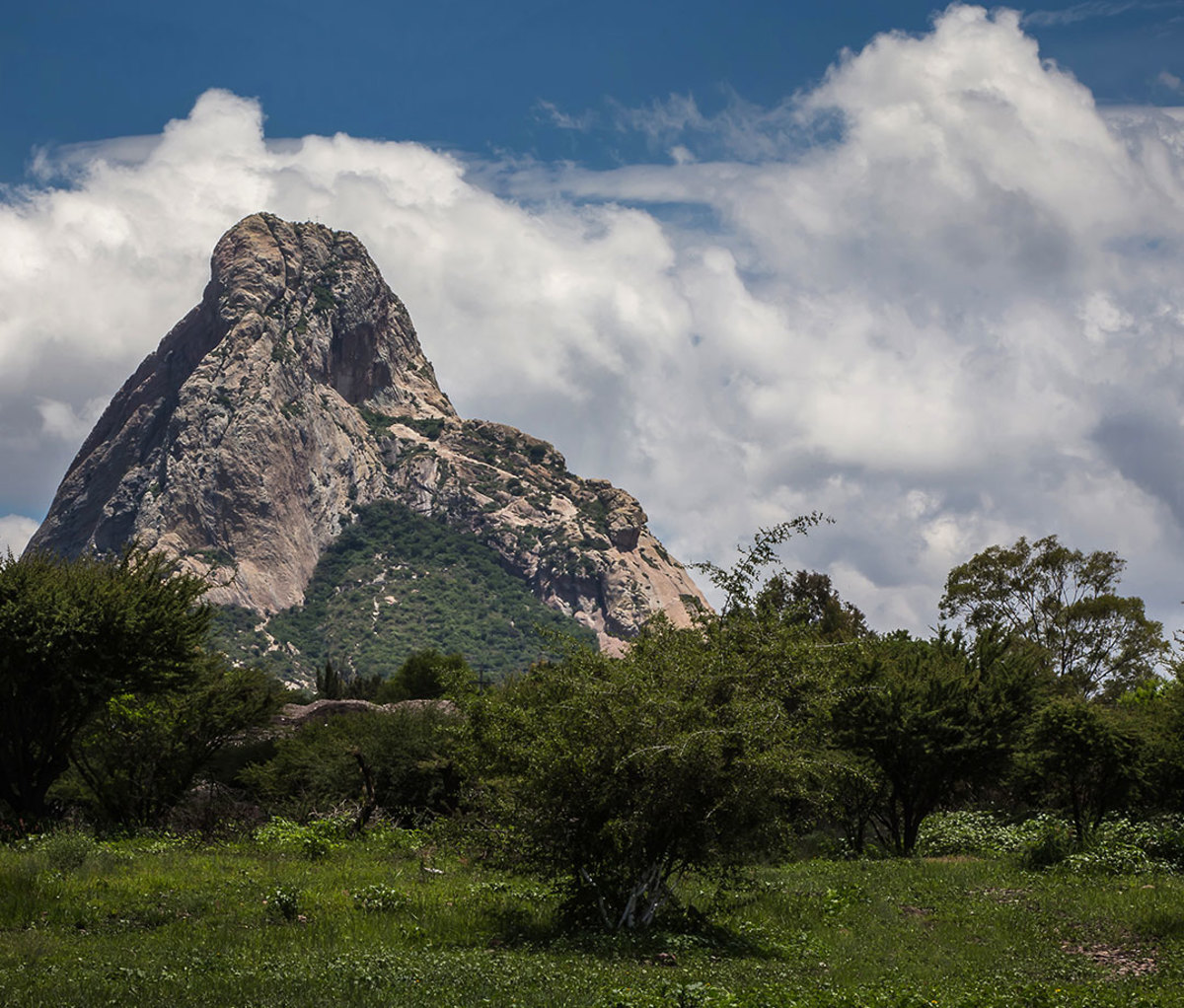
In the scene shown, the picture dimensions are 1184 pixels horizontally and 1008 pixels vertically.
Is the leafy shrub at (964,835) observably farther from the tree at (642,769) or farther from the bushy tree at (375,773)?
the tree at (642,769)

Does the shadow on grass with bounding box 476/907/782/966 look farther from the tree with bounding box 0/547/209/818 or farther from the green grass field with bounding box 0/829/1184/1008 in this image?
the tree with bounding box 0/547/209/818

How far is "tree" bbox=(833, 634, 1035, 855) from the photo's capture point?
28188 millimetres

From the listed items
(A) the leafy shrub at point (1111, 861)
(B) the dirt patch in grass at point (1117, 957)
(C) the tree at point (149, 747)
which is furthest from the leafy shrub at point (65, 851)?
(A) the leafy shrub at point (1111, 861)

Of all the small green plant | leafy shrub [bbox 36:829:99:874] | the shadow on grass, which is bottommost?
leafy shrub [bbox 36:829:99:874]

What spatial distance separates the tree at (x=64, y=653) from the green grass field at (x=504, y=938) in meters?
3.89

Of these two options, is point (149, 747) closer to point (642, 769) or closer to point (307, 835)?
point (307, 835)

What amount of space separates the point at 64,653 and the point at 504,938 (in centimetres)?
1307

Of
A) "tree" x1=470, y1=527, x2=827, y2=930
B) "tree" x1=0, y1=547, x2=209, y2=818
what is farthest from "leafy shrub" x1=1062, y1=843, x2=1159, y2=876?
"tree" x1=0, y1=547, x2=209, y2=818

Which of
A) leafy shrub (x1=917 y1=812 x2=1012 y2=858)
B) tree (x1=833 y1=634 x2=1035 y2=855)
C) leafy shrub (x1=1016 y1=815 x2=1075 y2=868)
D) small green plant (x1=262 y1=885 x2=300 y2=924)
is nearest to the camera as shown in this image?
small green plant (x1=262 y1=885 x2=300 y2=924)

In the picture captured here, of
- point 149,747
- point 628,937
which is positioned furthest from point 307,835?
point 628,937

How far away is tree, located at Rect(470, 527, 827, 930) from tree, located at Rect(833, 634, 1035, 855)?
13111mm

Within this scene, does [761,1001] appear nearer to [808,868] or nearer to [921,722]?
[808,868]

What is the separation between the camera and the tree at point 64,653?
2214 centimetres

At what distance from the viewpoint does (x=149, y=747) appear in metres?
26.7
